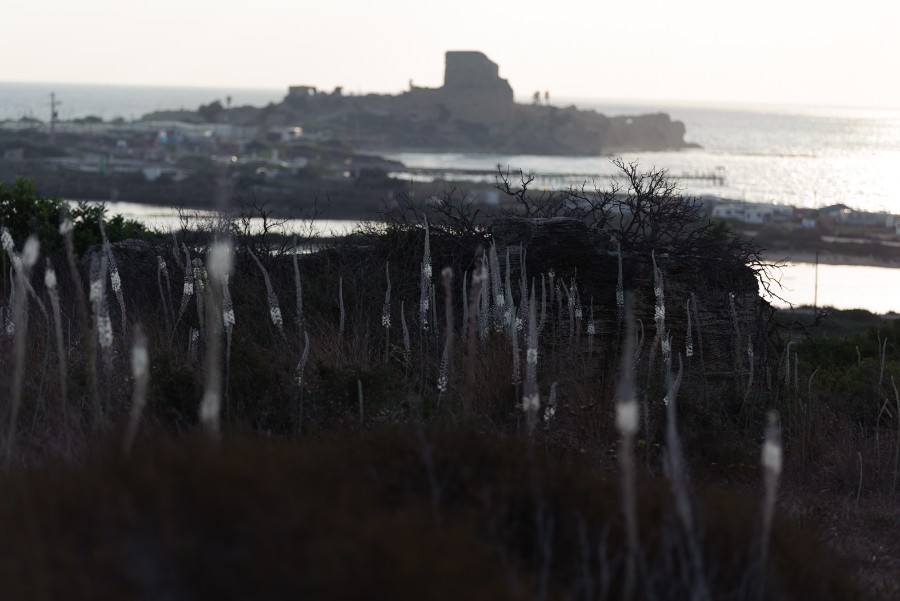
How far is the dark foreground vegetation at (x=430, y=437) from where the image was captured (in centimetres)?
353

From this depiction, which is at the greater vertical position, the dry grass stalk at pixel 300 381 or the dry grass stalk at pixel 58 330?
the dry grass stalk at pixel 58 330

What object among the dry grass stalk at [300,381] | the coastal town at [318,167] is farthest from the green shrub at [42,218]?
the dry grass stalk at [300,381]

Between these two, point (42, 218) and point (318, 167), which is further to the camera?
point (318, 167)

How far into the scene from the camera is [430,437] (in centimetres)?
535

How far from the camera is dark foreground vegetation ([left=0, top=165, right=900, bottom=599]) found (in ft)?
11.6

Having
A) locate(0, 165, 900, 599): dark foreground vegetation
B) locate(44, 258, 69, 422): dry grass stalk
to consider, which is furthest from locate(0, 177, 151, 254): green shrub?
locate(44, 258, 69, 422): dry grass stalk

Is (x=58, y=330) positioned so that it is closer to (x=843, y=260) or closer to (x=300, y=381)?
(x=300, y=381)

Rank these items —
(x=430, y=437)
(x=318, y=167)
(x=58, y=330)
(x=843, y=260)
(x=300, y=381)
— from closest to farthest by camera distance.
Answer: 1. (x=430, y=437)
2. (x=58, y=330)
3. (x=300, y=381)
4. (x=843, y=260)
5. (x=318, y=167)

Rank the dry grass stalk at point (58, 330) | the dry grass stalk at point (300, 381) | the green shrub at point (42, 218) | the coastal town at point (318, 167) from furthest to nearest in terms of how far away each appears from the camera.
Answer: the coastal town at point (318, 167) < the green shrub at point (42, 218) < the dry grass stalk at point (300, 381) < the dry grass stalk at point (58, 330)

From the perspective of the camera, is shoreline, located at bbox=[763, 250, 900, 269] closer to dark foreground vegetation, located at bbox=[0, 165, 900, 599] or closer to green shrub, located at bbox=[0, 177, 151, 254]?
dark foreground vegetation, located at bbox=[0, 165, 900, 599]

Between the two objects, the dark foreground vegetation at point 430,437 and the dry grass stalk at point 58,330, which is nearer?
the dark foreground vegetation at point 430,437

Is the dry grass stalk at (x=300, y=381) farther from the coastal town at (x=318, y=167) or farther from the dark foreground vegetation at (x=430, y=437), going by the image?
the coastal town at (x=318, y=167)

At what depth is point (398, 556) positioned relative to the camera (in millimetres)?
3395

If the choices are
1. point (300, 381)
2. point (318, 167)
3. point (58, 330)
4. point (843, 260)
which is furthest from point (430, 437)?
point (318, 167)
